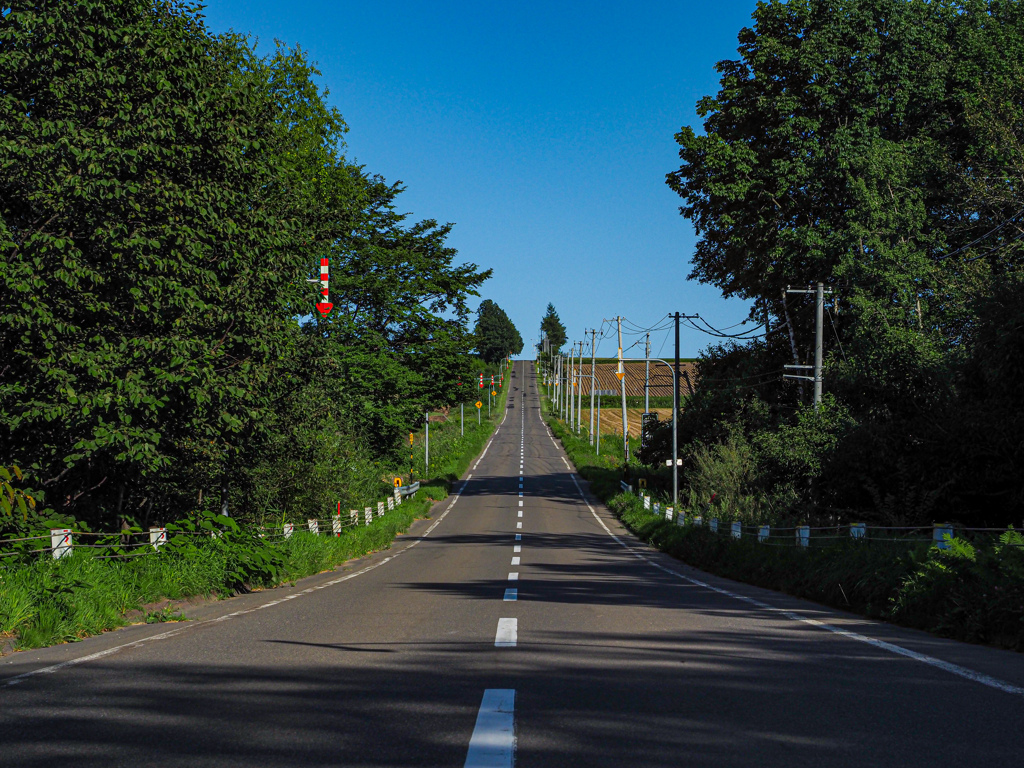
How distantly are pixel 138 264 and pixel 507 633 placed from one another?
26.2 feet

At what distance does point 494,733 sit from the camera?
4.66 metres

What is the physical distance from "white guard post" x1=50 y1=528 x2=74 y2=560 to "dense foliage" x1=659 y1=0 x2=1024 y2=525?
19269mm

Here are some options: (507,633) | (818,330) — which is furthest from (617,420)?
(507,633)

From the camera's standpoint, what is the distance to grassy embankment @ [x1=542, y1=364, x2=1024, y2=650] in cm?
898

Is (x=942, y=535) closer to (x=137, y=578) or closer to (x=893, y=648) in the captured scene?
(x=893, y=648)

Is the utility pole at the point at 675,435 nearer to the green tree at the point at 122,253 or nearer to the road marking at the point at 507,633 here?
the green tree at the point at 122,253

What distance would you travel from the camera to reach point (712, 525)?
980 inches

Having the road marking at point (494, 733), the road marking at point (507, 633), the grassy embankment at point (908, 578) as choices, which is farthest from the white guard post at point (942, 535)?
the road marking at point (494, 733)

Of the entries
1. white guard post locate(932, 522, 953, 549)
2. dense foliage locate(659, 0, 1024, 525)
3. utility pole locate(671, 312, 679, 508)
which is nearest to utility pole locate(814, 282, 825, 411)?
dense foliage locate(659, 0, 1024, 525)

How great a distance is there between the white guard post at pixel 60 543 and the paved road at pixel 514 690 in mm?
2156

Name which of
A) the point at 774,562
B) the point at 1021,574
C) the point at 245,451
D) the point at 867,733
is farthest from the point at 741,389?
the point at 867,733

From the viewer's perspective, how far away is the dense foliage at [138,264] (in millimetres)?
11961

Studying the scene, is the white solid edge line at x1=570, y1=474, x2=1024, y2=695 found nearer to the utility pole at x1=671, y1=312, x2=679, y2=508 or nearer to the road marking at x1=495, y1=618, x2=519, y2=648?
the road marking at x1=495, y1=618, x2=519, y2=648

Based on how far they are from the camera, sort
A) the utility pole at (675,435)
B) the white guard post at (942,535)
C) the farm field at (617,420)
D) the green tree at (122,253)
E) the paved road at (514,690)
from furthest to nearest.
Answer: the farm field at (617,420)
the utility pole at (675,435)
the green tree at (122,253)
the white guard post at (942,535)
the paved road at (514,690)
